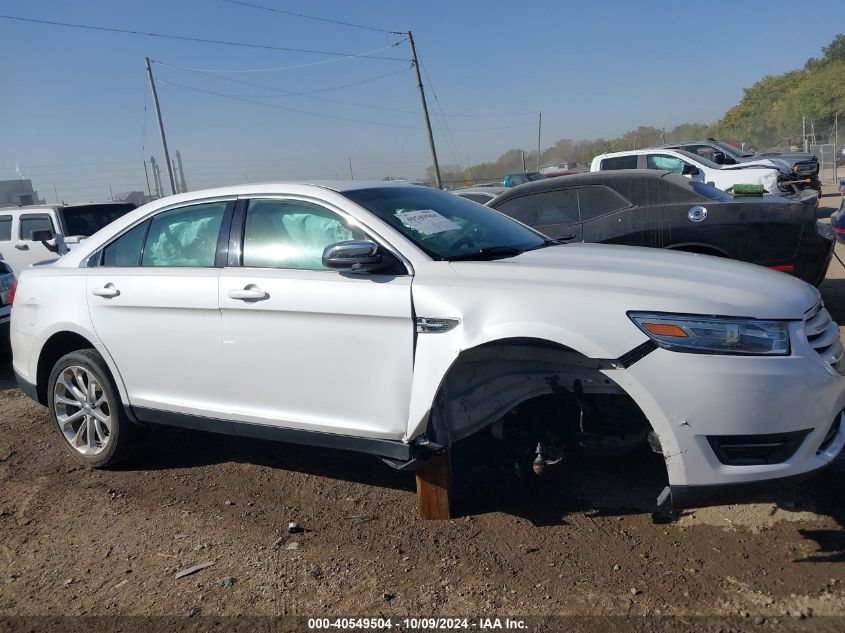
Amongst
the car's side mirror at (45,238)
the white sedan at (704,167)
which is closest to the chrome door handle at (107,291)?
the car's side mirror at (45,238)

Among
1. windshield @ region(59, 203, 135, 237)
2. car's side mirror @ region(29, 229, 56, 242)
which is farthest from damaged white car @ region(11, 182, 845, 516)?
windshield @ region(59, 203, 135, 237)

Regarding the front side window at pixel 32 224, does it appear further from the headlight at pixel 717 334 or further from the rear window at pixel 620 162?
the headlight at pixel 717 334

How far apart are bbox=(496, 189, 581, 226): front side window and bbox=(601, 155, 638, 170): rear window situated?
305 inches

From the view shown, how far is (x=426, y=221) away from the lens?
3.84 metres

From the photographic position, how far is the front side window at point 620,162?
1450 cm

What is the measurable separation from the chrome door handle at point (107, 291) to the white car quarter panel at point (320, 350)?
85 cm

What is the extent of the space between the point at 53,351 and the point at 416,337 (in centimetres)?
283

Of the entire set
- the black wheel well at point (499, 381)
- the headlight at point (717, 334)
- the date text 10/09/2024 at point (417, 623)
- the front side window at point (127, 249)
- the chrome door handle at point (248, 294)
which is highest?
the front side window at point (127, 249)

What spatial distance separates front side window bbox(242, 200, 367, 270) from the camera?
148 inches

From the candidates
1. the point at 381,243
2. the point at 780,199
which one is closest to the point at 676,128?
the point at 780,199

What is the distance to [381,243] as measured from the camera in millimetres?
3551

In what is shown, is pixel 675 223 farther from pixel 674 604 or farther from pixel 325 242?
pixel 674 604

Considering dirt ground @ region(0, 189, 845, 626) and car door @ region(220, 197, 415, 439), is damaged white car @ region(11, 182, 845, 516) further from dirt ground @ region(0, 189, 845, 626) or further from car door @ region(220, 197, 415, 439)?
dirt ground @ region(0, 189, 845, 626)

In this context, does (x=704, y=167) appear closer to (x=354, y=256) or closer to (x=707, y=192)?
(x=707, y=192)
